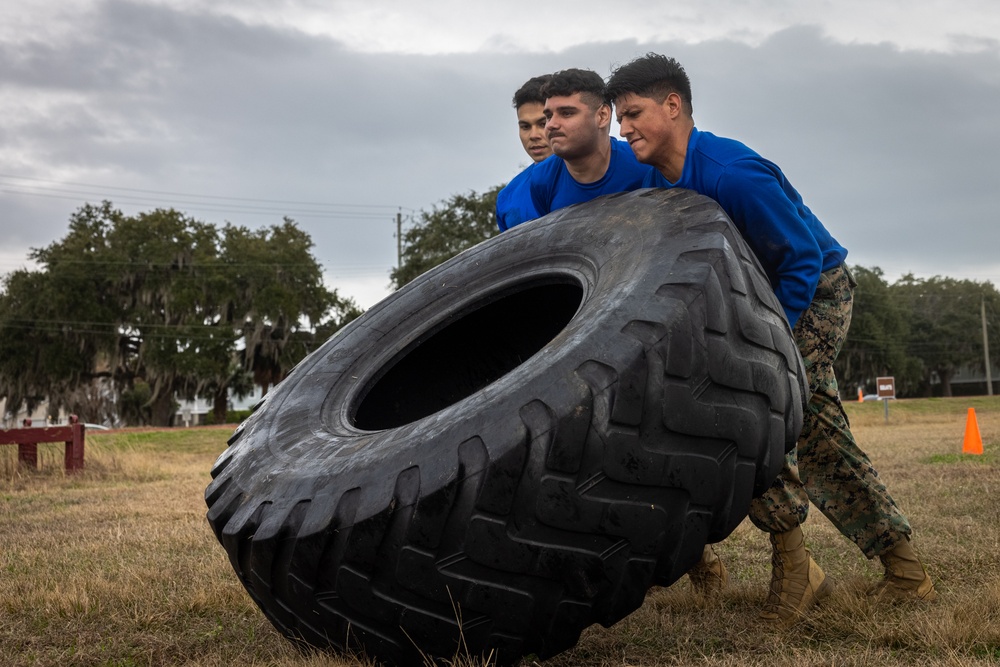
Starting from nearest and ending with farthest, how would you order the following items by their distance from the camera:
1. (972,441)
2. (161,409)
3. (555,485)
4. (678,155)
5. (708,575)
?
(555,485), (678,155), (708,575), (972,441), (161,409)

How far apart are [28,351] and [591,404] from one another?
4251cm

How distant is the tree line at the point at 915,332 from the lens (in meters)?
60.5

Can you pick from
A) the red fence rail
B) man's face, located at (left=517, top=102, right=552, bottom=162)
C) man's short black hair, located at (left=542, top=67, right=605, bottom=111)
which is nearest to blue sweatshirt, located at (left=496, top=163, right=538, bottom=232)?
man's face, located at (left=517, top=102, right=552, bottom=162)

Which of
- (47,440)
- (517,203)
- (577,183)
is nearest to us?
(577,183)

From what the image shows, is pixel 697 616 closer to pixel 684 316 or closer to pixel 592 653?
pixel 592 653

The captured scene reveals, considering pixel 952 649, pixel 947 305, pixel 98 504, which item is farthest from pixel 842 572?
pixel 947 305

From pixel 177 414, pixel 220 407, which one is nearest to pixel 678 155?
pixel 220 407

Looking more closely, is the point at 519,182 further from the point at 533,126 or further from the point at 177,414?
the point at 177,414

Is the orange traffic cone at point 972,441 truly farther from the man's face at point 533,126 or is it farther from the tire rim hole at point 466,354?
the tire rim hole at point 466,354

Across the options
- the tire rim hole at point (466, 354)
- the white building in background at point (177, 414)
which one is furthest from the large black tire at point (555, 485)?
the white building in background at point (177, 414)

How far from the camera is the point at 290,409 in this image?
131 inches

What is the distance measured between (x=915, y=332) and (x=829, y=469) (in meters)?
70.1

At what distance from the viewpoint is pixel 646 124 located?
3.32 m

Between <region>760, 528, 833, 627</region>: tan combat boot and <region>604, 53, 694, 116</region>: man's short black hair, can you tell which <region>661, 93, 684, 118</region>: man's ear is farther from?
<region>760, 528, 833, 627</region>: tan combat boot
